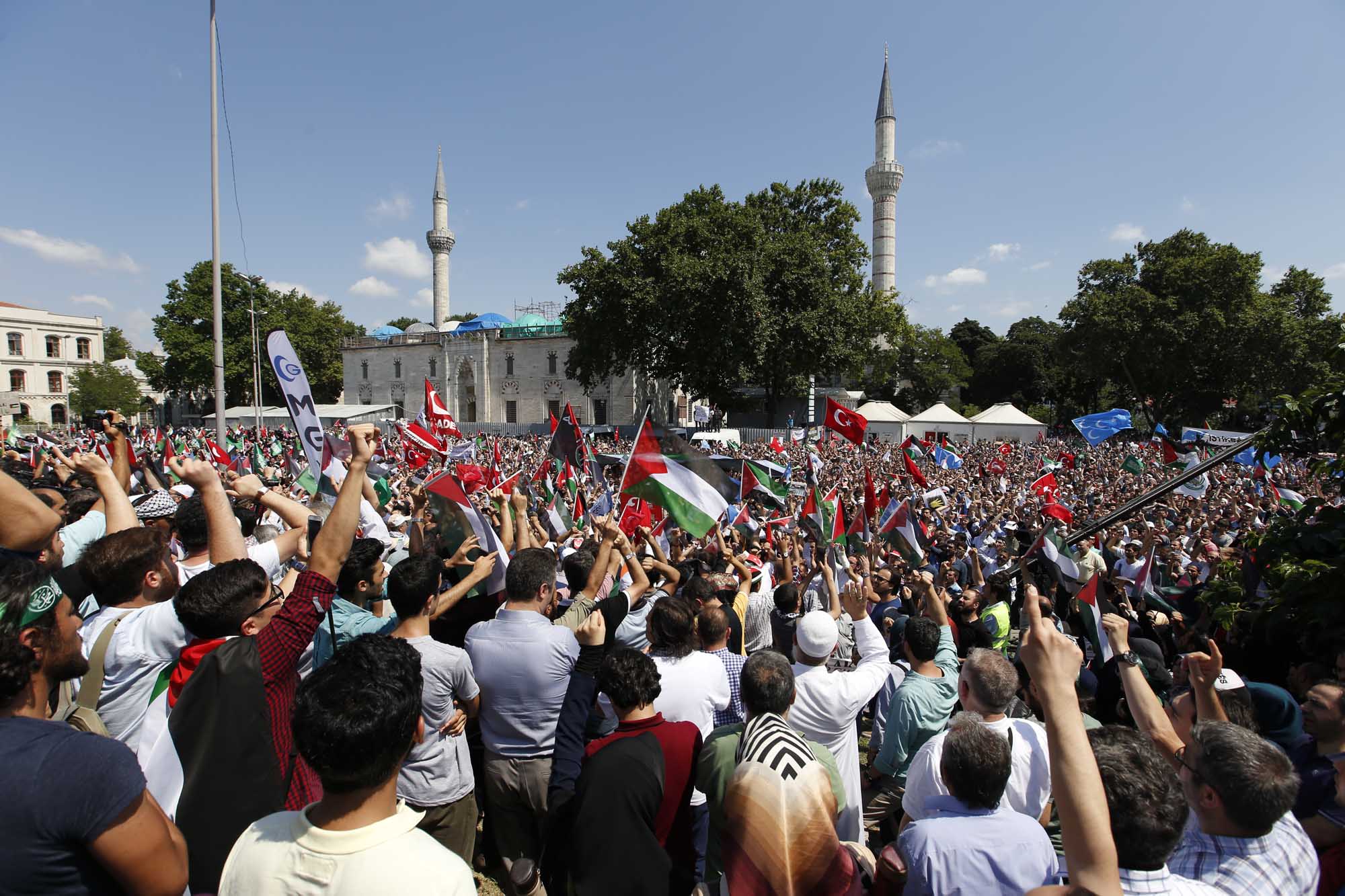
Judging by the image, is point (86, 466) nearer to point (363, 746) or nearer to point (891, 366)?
point (363, 746)

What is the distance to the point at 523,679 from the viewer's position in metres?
3.15

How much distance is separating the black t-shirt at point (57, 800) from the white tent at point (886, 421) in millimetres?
38025

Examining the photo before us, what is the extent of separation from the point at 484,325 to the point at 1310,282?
178ft

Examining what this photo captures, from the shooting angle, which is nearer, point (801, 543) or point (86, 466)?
point (86, 466)

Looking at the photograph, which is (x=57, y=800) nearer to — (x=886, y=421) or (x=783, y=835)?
(x=783, y=835)

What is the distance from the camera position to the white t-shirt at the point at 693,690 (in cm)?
316

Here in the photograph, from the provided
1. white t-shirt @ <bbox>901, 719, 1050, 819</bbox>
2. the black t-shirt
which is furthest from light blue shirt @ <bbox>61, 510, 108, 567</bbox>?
white t-shirt @ <bbox>901, 719, 1050, 819</bbox>

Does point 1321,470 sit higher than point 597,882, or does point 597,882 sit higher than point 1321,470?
point 1321,470

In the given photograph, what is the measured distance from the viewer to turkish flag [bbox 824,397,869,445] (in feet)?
30.0

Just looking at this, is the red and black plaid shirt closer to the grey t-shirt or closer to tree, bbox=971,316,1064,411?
the grey t-shirt

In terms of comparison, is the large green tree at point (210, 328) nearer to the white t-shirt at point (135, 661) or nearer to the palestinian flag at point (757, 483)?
the palestinian flag at point (757, 483)

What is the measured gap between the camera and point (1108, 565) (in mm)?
8188

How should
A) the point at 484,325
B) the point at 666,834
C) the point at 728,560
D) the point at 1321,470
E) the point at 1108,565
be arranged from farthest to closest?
1. the point at 484,325
2. the point at 1108,565
3. the point at 728,560
4. the point at 1321,470
5. the point at 666,834

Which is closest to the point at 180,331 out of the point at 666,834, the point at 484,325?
the point at 484,325
